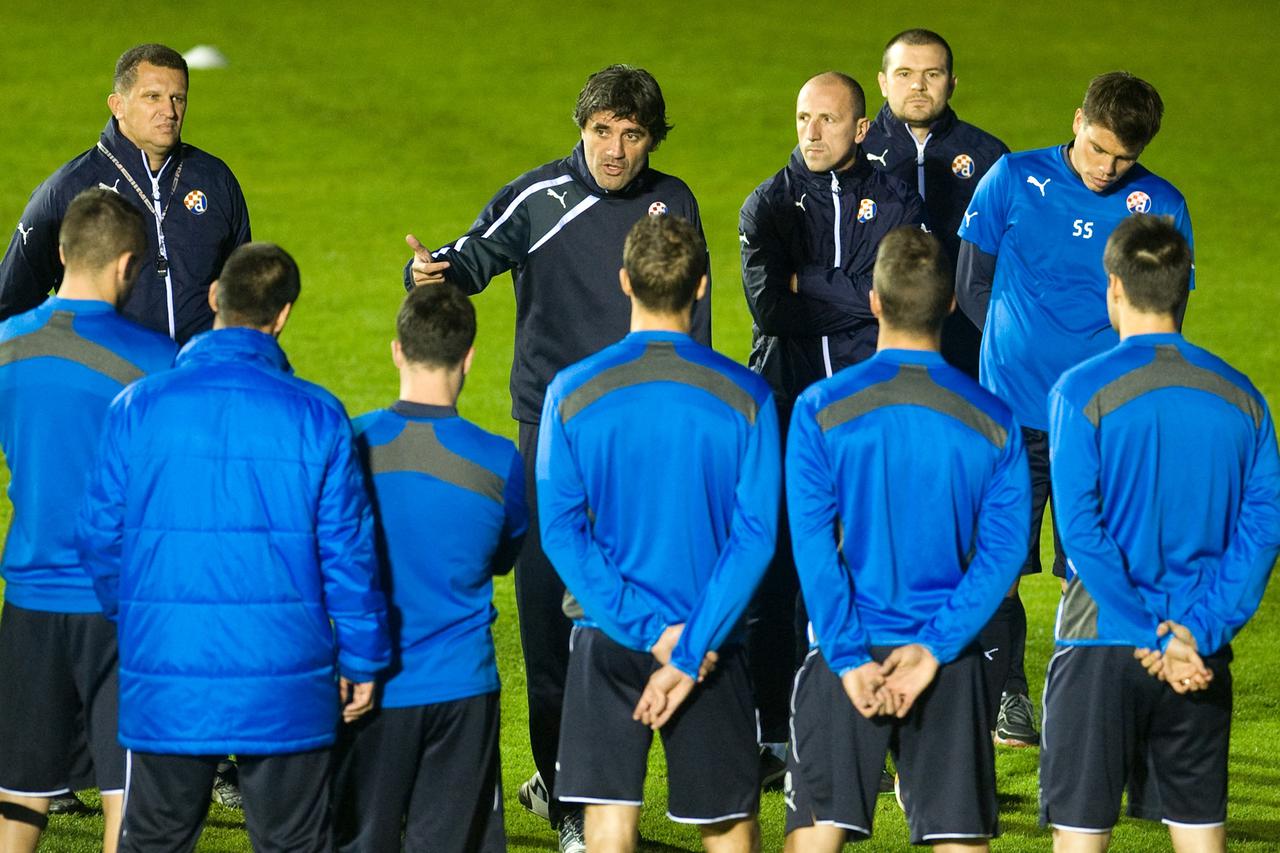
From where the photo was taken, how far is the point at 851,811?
3828 millimetres

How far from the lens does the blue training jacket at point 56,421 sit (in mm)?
3996

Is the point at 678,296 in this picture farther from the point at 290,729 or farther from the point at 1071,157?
the point at 1071,157

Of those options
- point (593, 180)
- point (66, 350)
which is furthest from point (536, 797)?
point (66, 350)

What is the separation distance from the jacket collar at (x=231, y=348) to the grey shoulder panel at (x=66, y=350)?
367 millimetres

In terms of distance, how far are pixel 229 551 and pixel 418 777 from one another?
0.71 meters

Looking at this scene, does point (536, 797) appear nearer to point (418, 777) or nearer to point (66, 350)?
point (418, 777)

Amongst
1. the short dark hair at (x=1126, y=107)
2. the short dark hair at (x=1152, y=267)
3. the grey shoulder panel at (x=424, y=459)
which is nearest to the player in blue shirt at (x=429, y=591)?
the grey shoulder panel at (x=424, y=459)

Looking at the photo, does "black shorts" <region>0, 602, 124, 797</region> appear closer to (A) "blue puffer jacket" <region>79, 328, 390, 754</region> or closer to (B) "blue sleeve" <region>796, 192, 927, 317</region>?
(A) "blue puffer jacket" <region>79, 328, 390, 754</region>

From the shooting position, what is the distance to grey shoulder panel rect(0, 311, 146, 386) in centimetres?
400

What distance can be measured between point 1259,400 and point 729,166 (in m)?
16.3

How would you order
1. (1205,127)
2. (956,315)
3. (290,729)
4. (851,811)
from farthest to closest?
(1205,127) → (956,315) → (851,811) → (290,729)

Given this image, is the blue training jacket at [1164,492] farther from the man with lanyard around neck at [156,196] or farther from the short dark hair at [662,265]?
the man with lanyard around neck at [156,196]

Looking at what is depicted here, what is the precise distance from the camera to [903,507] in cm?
378

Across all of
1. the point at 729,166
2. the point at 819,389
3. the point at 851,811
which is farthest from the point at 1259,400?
the point at 729,166
